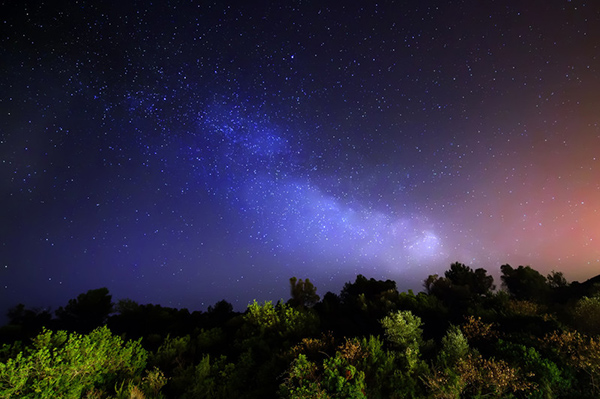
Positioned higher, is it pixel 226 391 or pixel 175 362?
pixel 175 362

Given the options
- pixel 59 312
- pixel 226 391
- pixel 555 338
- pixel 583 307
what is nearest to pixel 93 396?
pixel 226 391

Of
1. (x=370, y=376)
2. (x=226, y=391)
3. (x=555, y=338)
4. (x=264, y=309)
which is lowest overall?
(x=226, y=391)

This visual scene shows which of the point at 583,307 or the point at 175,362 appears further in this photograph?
the point at 583,307

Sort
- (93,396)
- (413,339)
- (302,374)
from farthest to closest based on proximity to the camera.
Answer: (413,339) < (93,396) < (302,374)

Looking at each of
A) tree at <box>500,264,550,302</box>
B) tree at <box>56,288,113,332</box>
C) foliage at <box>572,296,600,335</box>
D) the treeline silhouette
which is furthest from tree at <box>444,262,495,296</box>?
tree at <box>56,288,113,332</box>

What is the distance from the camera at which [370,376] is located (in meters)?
9.76

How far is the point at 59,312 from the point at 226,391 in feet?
104

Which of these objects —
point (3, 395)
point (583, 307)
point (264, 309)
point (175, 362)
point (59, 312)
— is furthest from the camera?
point (59, 312)

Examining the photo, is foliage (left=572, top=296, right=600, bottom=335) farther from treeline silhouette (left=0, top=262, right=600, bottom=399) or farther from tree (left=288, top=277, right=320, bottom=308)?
tree (left=288, top=277, right=320, bottom=308)

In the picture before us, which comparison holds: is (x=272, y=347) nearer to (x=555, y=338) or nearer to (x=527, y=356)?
(x=527, y=356)

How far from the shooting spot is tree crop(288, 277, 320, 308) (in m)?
33.4

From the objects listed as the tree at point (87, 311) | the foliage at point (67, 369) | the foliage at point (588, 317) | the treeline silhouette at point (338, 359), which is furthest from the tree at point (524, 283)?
the tree at point (87, 311)

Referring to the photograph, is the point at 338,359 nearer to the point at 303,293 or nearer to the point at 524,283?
the point at 303,293

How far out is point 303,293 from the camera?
3416 centimetres
